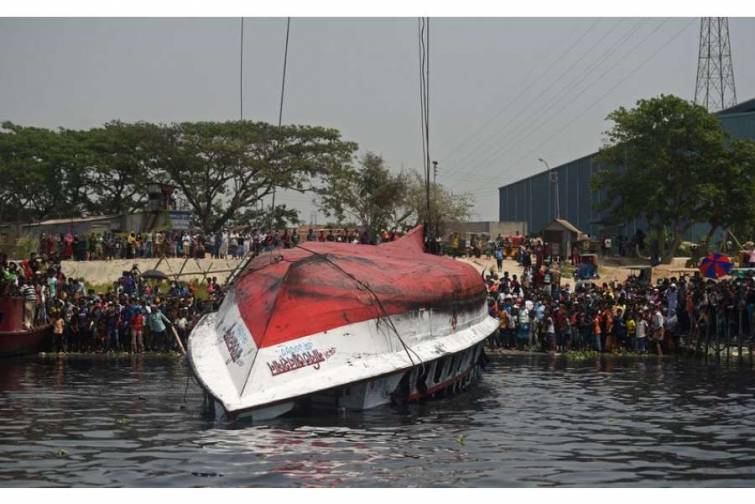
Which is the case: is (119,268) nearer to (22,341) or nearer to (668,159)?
(22,341)

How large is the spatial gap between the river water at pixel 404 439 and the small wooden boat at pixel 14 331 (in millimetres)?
6235

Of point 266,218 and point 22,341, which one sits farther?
point 266,218

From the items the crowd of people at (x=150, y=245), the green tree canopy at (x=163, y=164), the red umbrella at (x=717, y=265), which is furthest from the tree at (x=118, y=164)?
the red umbrella at (x=717, y=265)

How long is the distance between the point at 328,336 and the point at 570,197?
6076 cm

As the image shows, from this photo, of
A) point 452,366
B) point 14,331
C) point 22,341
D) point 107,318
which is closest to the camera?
point 452,366

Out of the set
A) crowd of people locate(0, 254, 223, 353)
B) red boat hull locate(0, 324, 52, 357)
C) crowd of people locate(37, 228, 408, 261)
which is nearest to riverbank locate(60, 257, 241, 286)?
crowd of people locate(37, 228, 408, 261)

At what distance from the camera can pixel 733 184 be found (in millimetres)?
56312

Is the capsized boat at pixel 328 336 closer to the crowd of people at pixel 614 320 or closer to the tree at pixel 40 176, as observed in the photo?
the crowd of people at pixel 614 320

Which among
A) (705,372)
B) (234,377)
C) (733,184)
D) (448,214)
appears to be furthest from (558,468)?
(448,214)

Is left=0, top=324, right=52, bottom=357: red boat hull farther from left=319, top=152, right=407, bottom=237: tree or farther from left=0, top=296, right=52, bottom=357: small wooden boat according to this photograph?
left=319, top=152, right=407, bottom=237: tree

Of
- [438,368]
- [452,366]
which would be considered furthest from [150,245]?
[438,368]

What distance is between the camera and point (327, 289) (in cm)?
2255

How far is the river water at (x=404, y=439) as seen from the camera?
1736 centimetres

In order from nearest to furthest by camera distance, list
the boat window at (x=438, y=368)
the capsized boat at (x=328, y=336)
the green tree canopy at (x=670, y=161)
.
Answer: the capsized boat at (x=328, y=336)
the boat window at (x=438, y=368)
the green tree canopy at (x=670, y=161)
